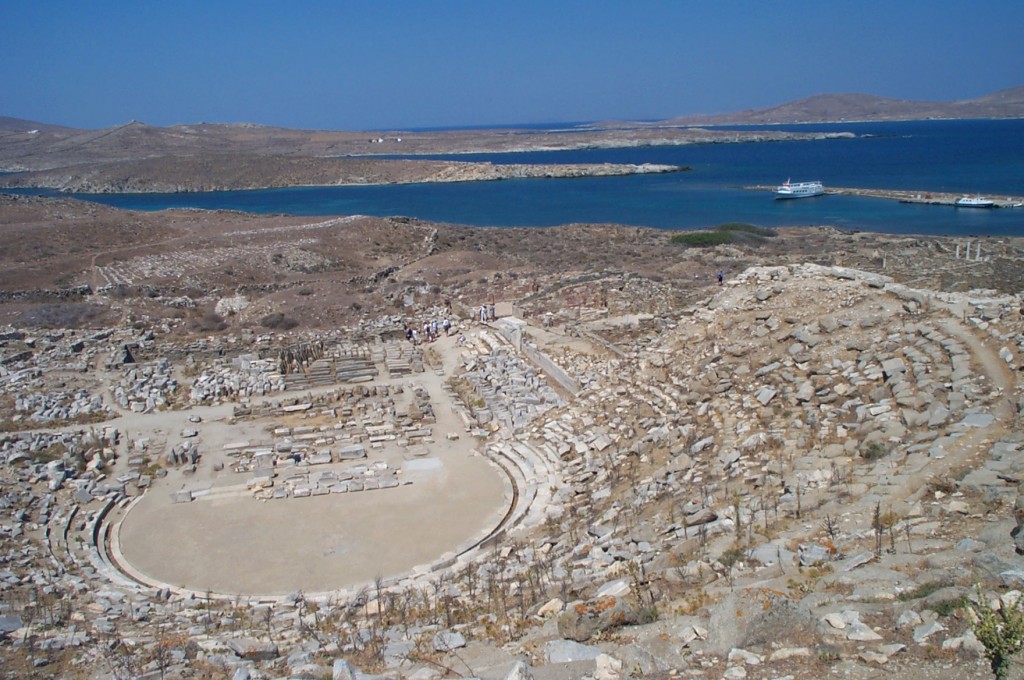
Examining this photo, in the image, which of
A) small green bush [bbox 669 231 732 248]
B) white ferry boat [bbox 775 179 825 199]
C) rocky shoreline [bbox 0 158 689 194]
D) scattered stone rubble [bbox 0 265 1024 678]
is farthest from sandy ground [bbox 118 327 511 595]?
rocky shoreline [bbox 0 158 689 194]

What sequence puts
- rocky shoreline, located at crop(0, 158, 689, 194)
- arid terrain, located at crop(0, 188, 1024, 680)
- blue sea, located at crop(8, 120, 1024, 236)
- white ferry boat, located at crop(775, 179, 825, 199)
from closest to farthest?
arid terrain, located at crop(0, 188, 1024, 680) < blue sea, located at crop(8, 120, 1024, 236) < white ferry boat, located at crop(775, 179, 825, 199) < rocky shoreline, located at crop(0, 158, 689, 194)

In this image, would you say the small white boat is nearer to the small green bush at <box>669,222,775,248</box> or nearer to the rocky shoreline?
the small green bush at <box>669,222,775,248</box>

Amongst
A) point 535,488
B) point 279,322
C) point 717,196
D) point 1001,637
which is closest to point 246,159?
point 717,196

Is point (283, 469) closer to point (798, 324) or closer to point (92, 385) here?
point (92, 385)

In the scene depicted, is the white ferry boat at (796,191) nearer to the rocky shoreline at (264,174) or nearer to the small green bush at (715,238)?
the small green bush at (715,238)

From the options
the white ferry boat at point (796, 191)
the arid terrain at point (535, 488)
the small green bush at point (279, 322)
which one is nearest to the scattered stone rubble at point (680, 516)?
the arid terrain at point (535, 488)

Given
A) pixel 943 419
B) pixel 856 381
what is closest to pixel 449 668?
pixel 943 419

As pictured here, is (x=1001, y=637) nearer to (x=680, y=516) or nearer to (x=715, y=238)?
(x=680, y=516)
